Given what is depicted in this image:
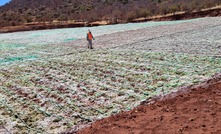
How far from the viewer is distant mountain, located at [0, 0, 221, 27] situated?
4728 centimetres

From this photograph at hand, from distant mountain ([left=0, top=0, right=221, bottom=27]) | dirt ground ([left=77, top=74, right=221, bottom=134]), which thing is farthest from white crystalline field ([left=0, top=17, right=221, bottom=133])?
distant mountain ([left=0, top=0, right=221, bottom=27])

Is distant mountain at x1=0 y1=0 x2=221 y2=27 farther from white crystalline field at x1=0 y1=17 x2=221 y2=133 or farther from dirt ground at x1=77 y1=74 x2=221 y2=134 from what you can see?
dirt ground at x1=77 y1=74 x2=221 y2=134

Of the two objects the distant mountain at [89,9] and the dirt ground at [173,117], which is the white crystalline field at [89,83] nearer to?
the dirt ground at [173,117]

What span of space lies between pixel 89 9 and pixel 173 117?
74116mm

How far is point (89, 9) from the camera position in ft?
254

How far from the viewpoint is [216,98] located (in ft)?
20.4

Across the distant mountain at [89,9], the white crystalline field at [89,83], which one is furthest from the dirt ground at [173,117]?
the distant mountain at [89,9]

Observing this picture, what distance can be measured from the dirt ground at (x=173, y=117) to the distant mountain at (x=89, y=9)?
128 feet

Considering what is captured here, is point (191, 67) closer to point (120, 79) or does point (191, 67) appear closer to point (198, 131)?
point (120, 79)

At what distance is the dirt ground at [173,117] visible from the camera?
4947mm

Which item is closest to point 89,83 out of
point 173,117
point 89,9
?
point 173,117

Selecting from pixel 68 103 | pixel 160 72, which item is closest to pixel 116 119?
pixel 68 103

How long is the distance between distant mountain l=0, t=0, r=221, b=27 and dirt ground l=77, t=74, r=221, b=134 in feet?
128

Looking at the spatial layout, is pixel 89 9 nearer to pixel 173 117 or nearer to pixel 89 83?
pixel 89 83
